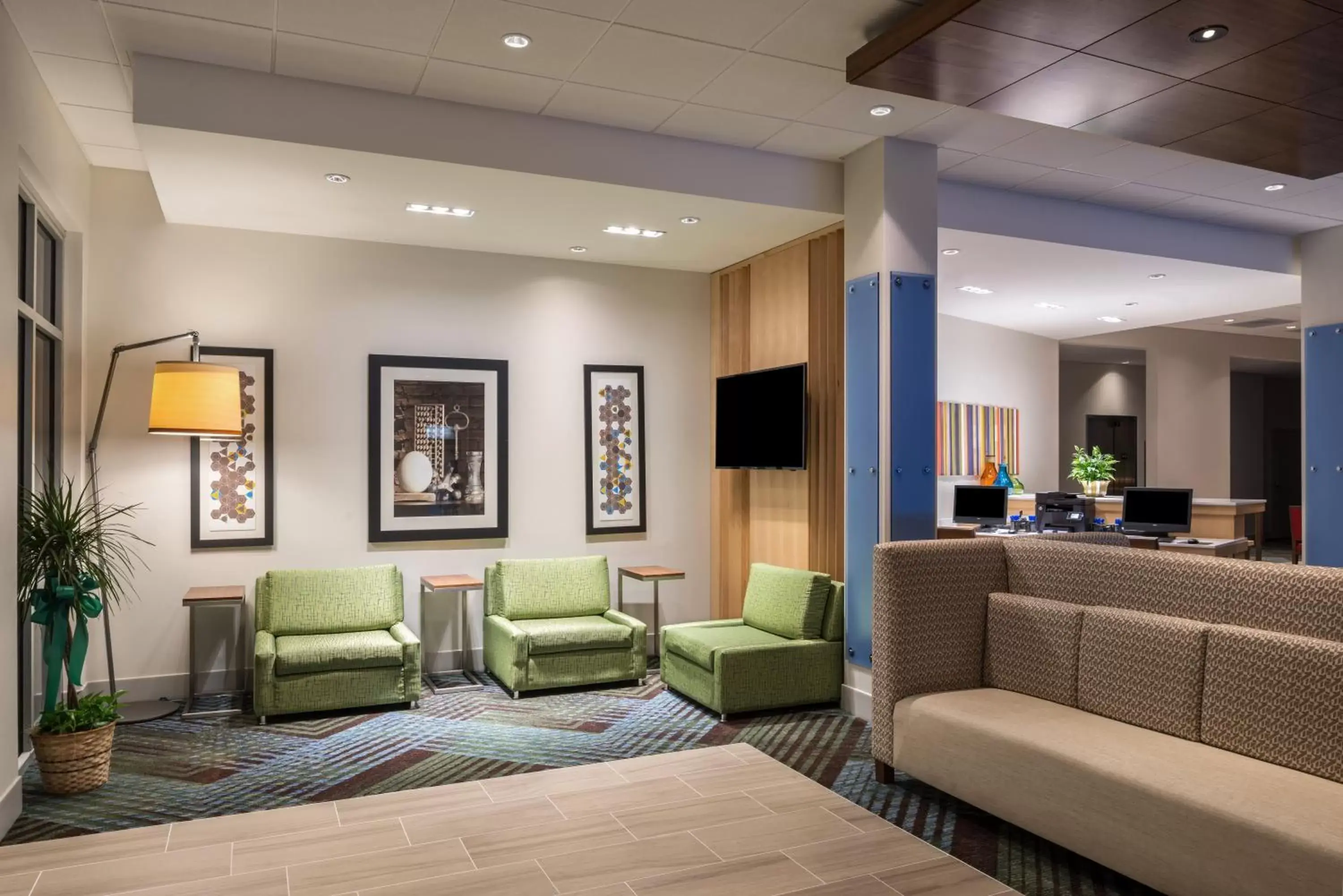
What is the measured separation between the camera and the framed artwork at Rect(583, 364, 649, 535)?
6.61 metres

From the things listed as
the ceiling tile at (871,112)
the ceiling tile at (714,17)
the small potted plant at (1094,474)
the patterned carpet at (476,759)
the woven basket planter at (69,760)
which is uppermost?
the ceiling tile at (714,17)

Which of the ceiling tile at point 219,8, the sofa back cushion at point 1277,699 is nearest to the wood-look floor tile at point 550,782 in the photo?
the sofa back cushion at point 1277,699

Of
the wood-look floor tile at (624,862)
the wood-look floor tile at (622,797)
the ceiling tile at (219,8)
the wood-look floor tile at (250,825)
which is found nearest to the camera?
the wood-look floor tile at (624,862)

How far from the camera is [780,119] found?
15.7ft

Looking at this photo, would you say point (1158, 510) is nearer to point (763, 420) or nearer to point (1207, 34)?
point (763, 420)

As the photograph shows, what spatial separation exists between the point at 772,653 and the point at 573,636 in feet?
3.94

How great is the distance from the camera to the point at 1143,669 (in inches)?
130

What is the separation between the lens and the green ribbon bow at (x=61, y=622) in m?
4.09

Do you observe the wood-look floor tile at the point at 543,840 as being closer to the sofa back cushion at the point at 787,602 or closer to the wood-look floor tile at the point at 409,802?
the wood-look floor tile at the point at 409,802

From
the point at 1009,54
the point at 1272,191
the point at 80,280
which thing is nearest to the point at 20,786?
the point at 80,280

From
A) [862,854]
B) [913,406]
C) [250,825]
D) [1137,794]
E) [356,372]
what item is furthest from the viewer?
[356,372]

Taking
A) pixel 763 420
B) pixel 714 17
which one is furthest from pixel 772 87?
pixel 763 420

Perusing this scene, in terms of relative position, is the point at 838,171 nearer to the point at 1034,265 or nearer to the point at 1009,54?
the point at 1009,54

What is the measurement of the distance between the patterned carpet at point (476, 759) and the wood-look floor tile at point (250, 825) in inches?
5.7
